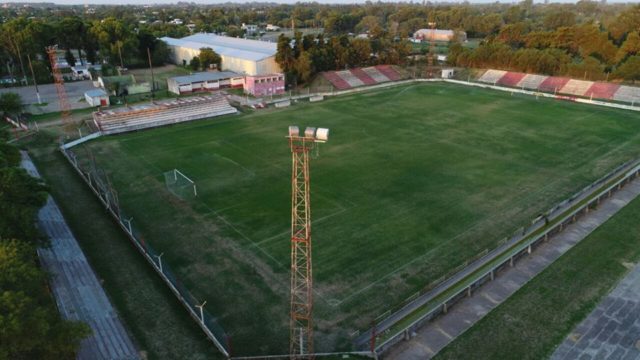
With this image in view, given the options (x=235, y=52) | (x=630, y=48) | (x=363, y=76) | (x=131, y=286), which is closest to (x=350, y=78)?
(x=363, y=76)

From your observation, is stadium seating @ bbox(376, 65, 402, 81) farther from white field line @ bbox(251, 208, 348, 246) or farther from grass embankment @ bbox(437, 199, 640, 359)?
grass embankment @ bbox(437, 199, 640, 359)

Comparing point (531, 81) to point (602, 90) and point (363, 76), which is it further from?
point (363, 76)

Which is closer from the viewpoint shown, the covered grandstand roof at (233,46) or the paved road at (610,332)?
the paved road at (610,332)

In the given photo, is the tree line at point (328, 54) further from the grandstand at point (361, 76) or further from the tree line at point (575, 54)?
the tree line at point (575, 54)

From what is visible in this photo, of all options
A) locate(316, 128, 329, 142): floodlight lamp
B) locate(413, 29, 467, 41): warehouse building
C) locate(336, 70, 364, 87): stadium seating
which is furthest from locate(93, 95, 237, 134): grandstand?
locate(413, 29, 467, 41): warehouse building

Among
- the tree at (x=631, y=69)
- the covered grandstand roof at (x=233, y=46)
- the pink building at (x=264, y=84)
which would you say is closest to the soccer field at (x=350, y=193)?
the pink building at (x=264, y=84)
